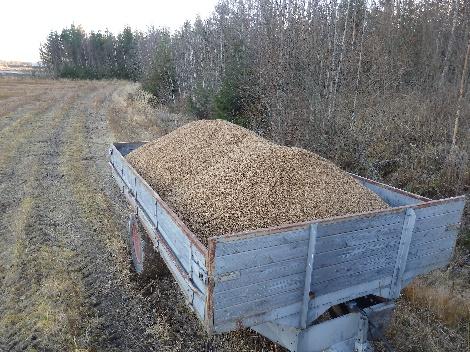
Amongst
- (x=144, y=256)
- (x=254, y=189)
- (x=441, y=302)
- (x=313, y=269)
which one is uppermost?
(x=254, y=189)

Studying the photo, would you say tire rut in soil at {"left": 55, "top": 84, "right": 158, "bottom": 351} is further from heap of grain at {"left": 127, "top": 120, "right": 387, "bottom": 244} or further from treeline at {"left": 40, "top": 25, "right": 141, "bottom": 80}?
treeline at {"left": 40, "top": 25, "right": 141, "bottom": 80}

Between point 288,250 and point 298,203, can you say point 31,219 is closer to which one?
point 298,203

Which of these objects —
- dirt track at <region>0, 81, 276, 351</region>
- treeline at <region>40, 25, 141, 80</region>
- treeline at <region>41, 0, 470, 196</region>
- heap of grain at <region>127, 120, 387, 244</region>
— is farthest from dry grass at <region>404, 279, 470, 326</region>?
treeline at <region>40, 25, 141, 80</region>

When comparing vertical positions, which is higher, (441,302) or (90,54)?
(90,54)

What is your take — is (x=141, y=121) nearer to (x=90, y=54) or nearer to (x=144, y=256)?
(x=144, y=256)

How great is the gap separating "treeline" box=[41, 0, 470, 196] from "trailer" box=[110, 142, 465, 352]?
4145 mm

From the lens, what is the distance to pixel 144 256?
15.1 feet

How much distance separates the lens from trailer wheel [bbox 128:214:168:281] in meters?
A: 4.52

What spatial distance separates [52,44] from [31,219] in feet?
185

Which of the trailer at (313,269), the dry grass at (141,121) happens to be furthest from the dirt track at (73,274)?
the dry grass at (141,121)

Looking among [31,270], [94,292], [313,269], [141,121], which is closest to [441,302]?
[313,269]

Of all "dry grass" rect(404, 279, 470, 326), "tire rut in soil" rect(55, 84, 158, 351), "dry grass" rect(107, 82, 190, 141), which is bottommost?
"dry grass" rect(107, 82, 190, 141)

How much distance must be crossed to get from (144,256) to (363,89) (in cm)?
745

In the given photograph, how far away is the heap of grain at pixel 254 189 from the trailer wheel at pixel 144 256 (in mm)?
527
